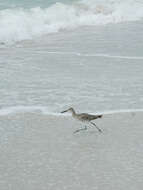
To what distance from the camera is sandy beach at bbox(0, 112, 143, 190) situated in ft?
14.1

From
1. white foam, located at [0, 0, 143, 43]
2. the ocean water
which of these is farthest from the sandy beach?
white foam, located at [0, 0, 143, 43]

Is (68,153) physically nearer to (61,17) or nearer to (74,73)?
(74,73)

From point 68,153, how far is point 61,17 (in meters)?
9.43

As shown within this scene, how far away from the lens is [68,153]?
4.84 meters

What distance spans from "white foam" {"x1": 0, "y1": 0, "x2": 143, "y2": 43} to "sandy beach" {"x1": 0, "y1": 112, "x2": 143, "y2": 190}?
547 cm

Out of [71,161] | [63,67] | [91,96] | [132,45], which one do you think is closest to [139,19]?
[132,45]

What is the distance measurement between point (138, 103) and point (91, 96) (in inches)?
20.3

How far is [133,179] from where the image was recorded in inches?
170

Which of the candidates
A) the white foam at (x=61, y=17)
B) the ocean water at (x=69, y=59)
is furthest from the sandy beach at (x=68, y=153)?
the white foam at (x=61, y=17)

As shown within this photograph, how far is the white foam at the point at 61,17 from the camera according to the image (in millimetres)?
11914

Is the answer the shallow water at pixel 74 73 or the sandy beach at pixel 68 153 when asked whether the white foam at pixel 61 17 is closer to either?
the shallow water at pixel 74 73

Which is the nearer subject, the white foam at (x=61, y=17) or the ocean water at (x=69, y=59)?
the ocean water at (x=69, y=59)

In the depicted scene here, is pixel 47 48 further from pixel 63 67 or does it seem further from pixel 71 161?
pixel 71 161

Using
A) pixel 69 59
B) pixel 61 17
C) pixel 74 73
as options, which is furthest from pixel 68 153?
pixel 61 17
